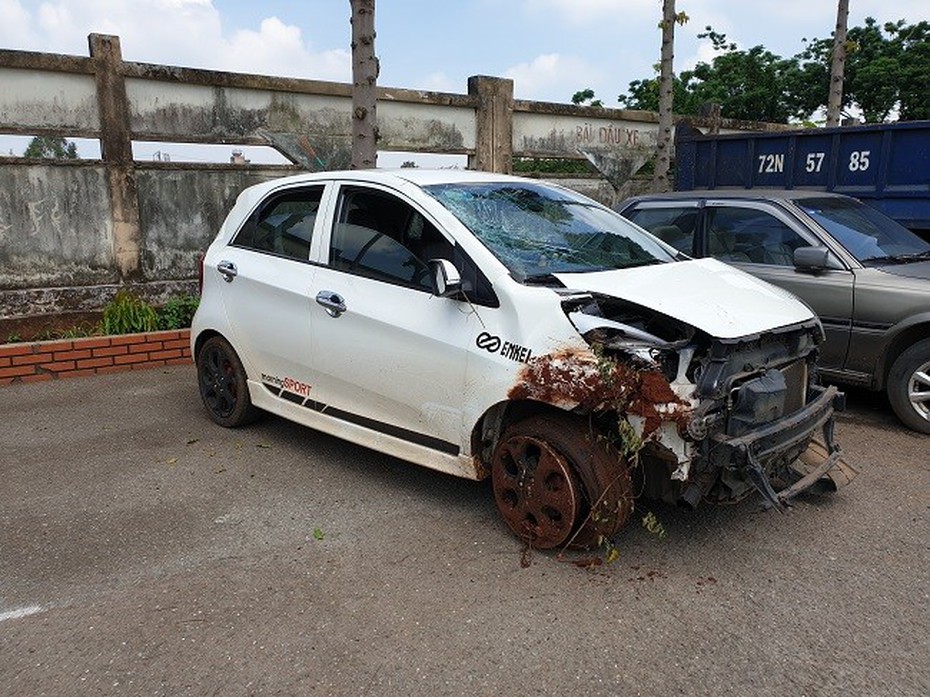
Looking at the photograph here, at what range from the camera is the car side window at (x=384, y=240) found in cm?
386

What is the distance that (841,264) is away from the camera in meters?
5.37

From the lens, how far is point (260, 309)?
4688 mm

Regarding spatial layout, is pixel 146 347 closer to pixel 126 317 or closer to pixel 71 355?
pixel 126 317

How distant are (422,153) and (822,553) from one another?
23.7ft

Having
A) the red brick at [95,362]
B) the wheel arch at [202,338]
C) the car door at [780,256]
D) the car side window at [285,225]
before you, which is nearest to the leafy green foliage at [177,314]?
the red brick at [95,362]

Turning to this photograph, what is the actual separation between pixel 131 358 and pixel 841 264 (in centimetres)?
597

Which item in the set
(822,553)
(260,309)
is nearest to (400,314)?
(260,309)

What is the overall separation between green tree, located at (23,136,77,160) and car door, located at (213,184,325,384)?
3115mm

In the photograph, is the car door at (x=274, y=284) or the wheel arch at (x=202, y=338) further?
the wheel arch at (x=202, y=338)

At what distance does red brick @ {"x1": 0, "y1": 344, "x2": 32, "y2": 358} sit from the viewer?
6328 millimetres

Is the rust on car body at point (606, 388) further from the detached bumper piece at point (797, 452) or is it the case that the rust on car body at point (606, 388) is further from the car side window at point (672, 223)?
the car side window at point (672, 223)

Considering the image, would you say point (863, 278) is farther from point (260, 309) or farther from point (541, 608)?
point (260, 309)

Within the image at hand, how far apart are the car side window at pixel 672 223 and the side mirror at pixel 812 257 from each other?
101 centimetres

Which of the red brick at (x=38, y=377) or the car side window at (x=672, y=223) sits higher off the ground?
the car side window at (x=672, y=223)
